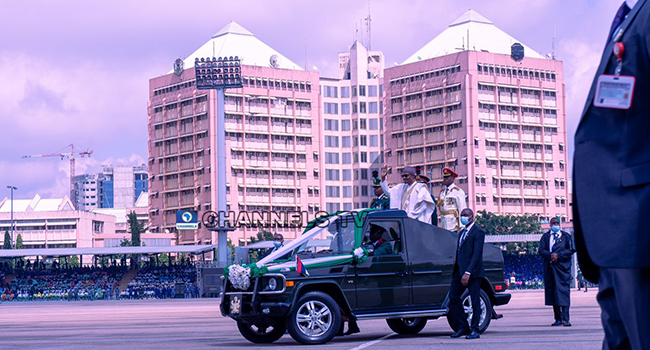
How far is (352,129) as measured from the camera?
15662 cm

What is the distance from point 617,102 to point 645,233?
0.39m

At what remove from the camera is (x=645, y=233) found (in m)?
3.26

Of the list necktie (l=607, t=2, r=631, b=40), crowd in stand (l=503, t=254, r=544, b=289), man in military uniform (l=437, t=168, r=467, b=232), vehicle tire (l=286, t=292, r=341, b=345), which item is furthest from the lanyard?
crowd in stand (l=503, t=254, r=544, b=289)

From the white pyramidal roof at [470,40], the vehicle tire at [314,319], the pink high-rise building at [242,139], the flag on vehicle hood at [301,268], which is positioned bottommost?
the vehicle tire at [314,319]

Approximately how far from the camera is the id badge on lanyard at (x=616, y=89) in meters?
3.28

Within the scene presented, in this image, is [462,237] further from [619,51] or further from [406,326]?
[619,51]

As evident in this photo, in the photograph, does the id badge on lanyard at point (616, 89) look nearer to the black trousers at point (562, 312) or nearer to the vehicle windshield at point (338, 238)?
the vehicle windshield at point (338, 238)

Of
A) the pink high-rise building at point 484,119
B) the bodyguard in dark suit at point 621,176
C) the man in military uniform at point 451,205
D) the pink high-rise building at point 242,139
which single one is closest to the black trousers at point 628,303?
the bodyguard in dark suit at point 621,176

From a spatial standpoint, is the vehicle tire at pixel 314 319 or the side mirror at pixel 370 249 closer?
the vehicle tire at pixel 314 319

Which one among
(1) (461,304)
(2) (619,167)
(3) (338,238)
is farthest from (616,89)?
(3) (338,238)

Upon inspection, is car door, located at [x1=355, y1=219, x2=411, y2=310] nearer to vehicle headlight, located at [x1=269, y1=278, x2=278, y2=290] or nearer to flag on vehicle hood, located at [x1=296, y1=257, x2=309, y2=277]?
flag on vehicle hood, located at [x1=296, y1=257, x2=309, y2=277]

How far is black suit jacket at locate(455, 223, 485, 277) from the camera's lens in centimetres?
1420

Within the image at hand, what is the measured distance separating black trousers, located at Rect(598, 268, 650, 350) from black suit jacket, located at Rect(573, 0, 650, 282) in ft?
0.20

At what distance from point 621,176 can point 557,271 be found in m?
14.2
